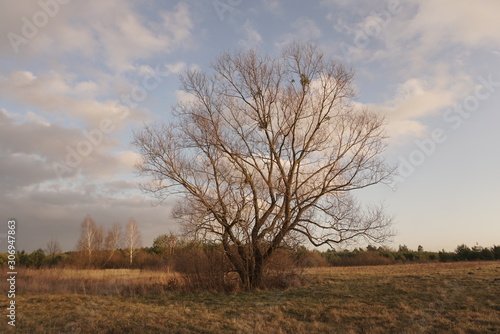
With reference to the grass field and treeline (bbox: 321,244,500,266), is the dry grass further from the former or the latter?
treeline (bbox: 321,244,500,266)

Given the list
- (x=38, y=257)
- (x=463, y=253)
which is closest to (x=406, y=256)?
(x=463, y=253)

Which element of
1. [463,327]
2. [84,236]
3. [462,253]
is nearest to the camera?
[463,327]

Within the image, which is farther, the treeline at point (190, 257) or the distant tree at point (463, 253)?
the distant tree at point (463, 253)

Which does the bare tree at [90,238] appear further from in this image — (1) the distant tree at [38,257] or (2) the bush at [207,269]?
(2) the bush at [207,269]

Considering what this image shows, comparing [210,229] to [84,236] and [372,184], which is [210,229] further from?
[84,236]

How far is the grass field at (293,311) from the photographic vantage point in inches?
333

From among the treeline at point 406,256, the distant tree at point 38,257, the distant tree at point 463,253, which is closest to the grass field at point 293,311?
the distant tree at point 38,257

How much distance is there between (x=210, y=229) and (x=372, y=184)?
7.41 m

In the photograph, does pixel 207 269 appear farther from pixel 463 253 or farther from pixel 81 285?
pixel 463 253

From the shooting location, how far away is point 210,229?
578 inches

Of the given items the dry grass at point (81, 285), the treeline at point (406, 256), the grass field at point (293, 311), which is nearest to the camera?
the grass field at point (293, 311)

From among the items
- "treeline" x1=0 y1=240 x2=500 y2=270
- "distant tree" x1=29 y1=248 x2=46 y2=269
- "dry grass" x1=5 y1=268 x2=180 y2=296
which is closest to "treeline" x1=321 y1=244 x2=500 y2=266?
"treeline" x1=0 y1=240 x2=500 y2=270

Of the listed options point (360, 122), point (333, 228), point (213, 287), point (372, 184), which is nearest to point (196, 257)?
point (213, 287)

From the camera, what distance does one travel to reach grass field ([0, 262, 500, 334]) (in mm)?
8469
